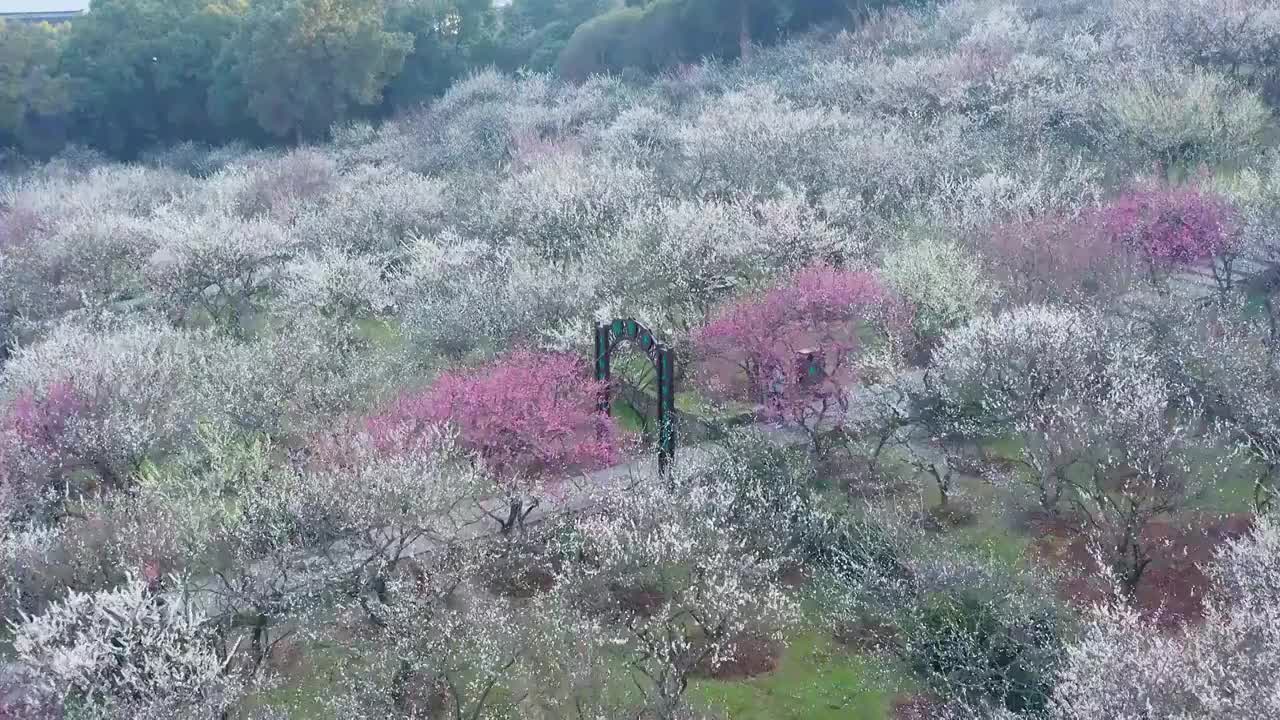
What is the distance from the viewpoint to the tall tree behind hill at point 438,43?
203ft

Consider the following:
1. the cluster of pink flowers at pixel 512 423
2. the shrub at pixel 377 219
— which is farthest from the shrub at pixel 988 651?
the shrub at pixel 377 219

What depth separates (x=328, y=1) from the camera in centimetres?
5562

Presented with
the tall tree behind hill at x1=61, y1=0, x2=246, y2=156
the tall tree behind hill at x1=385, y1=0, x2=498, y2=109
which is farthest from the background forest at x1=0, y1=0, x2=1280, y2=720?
the tall tree behind hill at x1=385, y1=0, x2=498, y2=109

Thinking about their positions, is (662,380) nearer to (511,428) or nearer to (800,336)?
(511,428)

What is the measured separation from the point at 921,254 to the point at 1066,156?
13.1 metres

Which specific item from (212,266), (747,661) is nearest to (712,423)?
(747,661)

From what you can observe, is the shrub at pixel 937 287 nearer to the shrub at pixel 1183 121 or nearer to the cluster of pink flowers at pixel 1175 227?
the cluster of pink flowers at pixel 1175 227

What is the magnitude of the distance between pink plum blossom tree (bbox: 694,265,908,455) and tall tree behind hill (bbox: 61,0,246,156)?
156 feet

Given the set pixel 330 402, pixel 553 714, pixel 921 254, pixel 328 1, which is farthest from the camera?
pixel 328 1

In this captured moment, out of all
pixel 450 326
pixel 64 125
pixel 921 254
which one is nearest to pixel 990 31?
pixel 921 254

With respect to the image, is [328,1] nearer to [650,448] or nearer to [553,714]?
[650,448]

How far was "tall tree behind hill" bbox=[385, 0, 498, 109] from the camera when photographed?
6194 centimetres

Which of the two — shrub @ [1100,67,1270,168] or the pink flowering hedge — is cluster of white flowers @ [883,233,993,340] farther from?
the pink flowering hedge

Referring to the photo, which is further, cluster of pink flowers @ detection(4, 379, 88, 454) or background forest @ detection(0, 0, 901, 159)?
background forest @ detection(0, 0, 901, 159)
